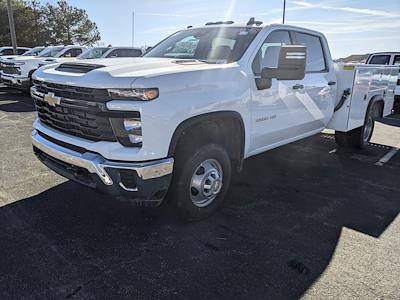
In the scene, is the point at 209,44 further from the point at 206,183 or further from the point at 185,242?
the point at 185,242

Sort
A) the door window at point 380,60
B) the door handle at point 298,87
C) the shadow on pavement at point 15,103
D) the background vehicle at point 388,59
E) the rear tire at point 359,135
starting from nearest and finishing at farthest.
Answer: the door handle at point 298,87 < the rear tire at point 359,135 < the shadow on pavement at point 15,103 < the background vehicle at point 388,59 < the door window at point 380,60

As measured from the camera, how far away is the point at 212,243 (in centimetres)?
325

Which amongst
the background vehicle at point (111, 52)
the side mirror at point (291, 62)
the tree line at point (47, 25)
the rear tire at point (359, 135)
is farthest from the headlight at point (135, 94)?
the tree line at point (47, 25)

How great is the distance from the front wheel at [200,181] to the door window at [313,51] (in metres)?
2.18

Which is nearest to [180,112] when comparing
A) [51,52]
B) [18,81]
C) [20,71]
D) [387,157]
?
[387,157]

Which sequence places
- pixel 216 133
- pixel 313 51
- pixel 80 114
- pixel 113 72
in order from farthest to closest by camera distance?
pixel 313 51 < pixel 216 133 < pixel 80 114 < pixel 113 72

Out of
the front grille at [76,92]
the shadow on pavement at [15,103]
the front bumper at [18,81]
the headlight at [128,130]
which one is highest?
the front grille at [76,92]

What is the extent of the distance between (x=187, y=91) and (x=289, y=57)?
1161 millimetres

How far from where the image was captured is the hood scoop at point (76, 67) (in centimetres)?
325

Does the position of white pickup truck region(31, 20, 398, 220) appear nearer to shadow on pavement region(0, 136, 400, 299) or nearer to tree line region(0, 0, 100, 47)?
shadow on pavement region(0, 136, 400, 299)

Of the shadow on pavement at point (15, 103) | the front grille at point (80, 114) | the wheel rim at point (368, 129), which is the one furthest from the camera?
the shadow on pavement at point (15, 103)

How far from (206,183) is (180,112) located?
35.5 inches

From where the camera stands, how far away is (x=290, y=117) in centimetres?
456

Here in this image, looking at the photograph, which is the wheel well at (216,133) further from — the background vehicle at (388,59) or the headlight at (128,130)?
the background vehicle at (388,59)
